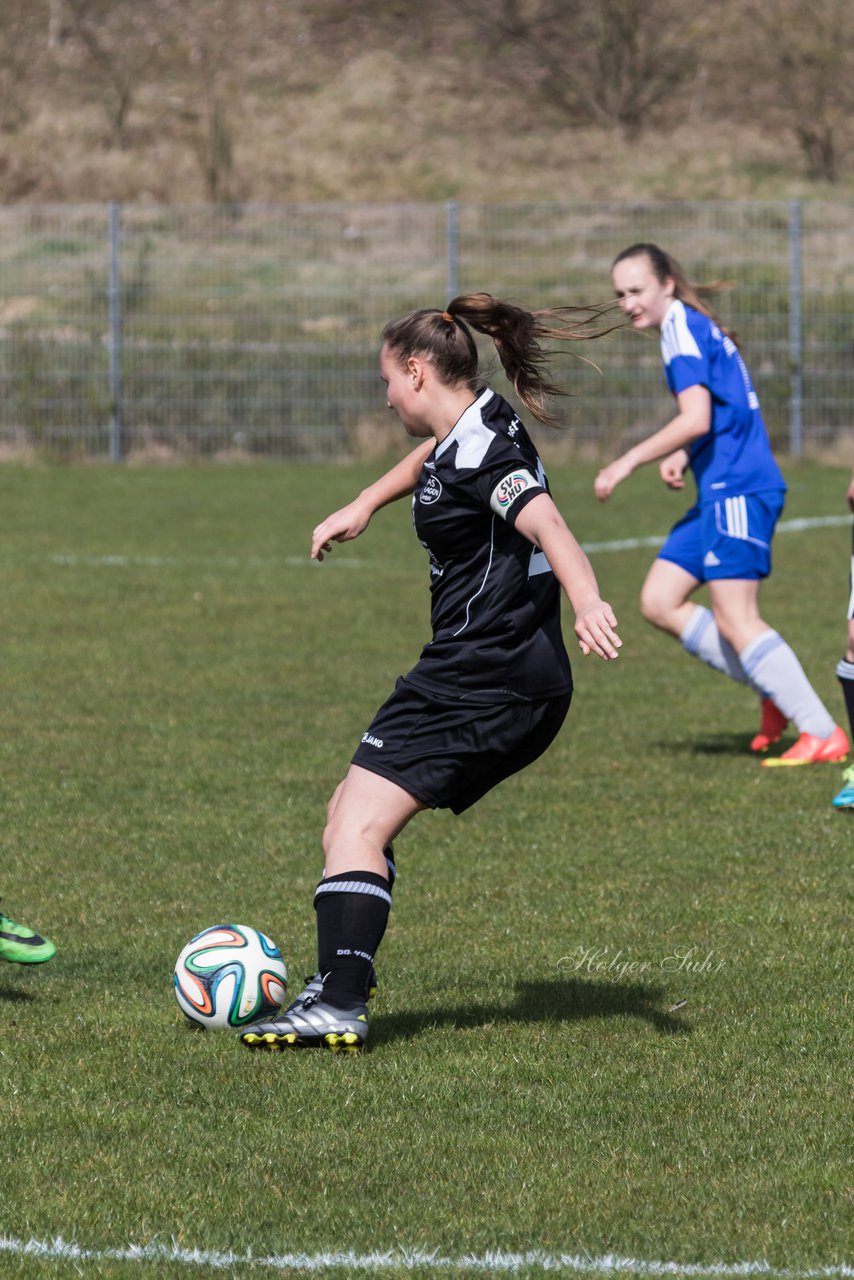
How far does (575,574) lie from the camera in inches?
169

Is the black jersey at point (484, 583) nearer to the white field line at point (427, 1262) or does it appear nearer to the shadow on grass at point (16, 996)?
the shadow on grass at point (16, 996)

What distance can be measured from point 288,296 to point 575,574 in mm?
21139

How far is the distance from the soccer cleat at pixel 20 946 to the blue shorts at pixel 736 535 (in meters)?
4.01

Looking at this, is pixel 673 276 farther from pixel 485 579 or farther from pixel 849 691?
pixel 485 579

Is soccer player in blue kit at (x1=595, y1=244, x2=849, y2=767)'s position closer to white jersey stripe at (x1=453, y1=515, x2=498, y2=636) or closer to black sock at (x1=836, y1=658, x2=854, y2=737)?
black sock at (x1=836, y1=658, x2=854, y2=737)

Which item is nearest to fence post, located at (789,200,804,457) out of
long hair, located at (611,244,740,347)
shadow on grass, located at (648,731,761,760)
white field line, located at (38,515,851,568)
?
white field line, located at (38,515,851,568)

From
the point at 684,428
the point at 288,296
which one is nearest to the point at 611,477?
the point at 684,428

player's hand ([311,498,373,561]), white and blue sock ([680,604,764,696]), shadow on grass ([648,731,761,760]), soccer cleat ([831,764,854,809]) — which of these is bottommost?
shadow on grass ([648,731,761,760])

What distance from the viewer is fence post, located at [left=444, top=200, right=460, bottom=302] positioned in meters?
24.6

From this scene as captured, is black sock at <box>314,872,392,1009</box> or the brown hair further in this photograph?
the brown hair

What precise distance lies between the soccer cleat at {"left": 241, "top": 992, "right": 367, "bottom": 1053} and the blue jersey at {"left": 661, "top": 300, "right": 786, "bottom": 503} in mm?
4148

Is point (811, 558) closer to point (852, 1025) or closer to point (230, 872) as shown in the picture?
point (230, 872)

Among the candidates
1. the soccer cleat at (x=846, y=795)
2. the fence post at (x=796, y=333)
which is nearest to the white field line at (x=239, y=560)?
the fence post at (x=796, y=333)

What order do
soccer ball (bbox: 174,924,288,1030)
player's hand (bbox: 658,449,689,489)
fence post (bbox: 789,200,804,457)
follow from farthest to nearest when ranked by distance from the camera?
fence post (bbox: 789,200,804,457) < player's hand (bbox: 658,449,689,489) < soccer ball (bbox: 174,924,288,1030)
